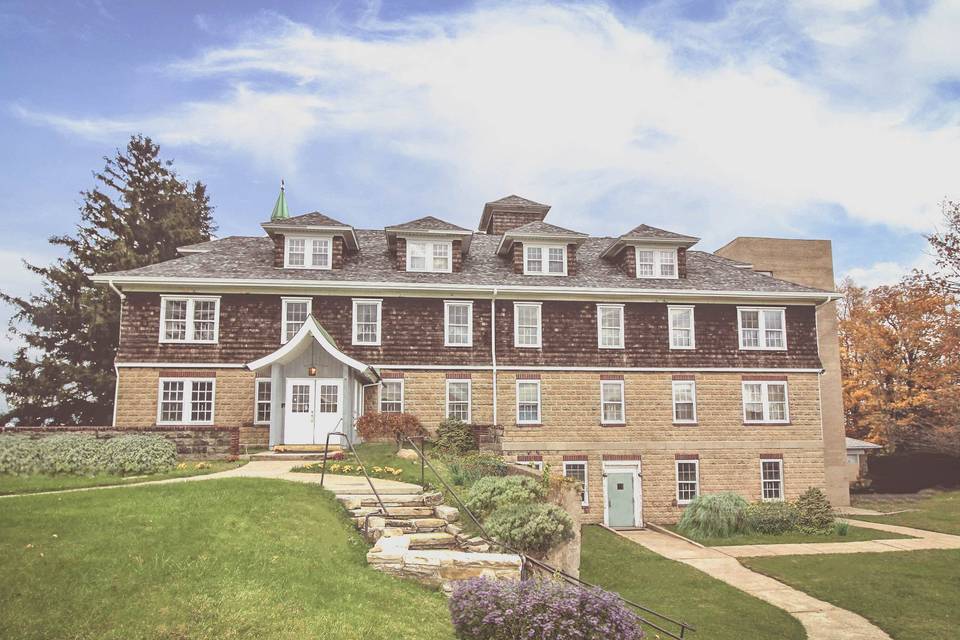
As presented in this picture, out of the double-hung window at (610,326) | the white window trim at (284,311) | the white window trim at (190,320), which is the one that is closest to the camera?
the white window trim at (190,320)

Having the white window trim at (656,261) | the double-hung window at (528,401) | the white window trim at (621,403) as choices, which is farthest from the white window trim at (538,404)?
the white window trim at (656,261)

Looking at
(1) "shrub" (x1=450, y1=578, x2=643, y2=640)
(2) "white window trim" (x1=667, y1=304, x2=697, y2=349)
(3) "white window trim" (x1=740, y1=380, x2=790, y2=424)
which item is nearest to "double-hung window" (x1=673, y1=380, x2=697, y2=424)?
(2) "white window trim" (x1=667, y1=304, x2=697, y2=349)

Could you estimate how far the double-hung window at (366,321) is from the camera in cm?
2634

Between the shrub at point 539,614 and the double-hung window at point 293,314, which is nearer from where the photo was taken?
the shrub at point 539,614

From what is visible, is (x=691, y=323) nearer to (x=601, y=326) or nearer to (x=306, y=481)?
(x=601, y=326)

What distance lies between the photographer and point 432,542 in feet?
39.8

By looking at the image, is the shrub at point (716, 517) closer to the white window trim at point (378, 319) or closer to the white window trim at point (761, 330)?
the white window trim at point (761, 330)

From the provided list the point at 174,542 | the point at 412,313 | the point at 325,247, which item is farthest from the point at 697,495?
the point at 174,542

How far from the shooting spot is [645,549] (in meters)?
20.7

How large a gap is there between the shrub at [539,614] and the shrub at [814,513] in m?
18.0

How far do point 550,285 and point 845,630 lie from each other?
16.4m

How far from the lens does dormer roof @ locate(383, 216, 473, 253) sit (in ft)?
90.3

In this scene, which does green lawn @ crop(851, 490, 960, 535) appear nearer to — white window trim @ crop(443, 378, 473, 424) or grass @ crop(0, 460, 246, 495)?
white window trim @ crop(443, 378, 473, 424)

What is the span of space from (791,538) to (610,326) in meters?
9.60
